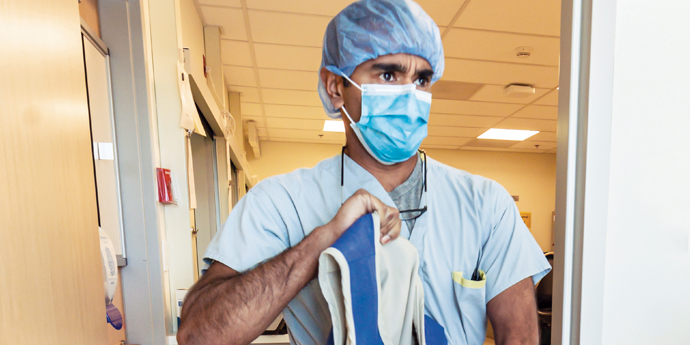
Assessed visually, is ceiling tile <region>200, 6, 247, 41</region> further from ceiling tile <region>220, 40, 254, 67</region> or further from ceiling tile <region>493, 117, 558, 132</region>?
ceiling tile <region>493, 117, 558, 132</region>

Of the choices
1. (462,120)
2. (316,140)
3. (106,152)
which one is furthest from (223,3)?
(316,140)

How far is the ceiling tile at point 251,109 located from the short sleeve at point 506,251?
150 inches

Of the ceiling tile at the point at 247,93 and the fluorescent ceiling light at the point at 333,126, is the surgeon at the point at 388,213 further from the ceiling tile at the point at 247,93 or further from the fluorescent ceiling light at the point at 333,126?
the fluorescent ceiling light at the point at 333,126

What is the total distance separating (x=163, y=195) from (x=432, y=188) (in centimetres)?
113

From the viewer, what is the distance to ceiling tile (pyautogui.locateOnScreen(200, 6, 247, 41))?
227 centimetres

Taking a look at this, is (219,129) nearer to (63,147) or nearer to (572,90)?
(63,147)

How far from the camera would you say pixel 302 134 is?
5836 millimetres

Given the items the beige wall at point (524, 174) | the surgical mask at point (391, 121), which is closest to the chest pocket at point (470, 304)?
the surgical mask at point (391, 121)

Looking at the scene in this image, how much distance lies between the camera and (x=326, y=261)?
1.78 feet

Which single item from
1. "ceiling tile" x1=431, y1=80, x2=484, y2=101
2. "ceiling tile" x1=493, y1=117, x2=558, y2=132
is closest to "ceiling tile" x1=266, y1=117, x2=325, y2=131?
"ceiling tile" x1=431, y1=80, x2=484, y2=101

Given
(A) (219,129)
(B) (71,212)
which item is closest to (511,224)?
(B) (71,212)

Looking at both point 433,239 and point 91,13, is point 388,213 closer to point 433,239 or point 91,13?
point 433,239

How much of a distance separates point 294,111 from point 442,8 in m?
2.70

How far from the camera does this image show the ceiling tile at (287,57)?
276 centimetres
